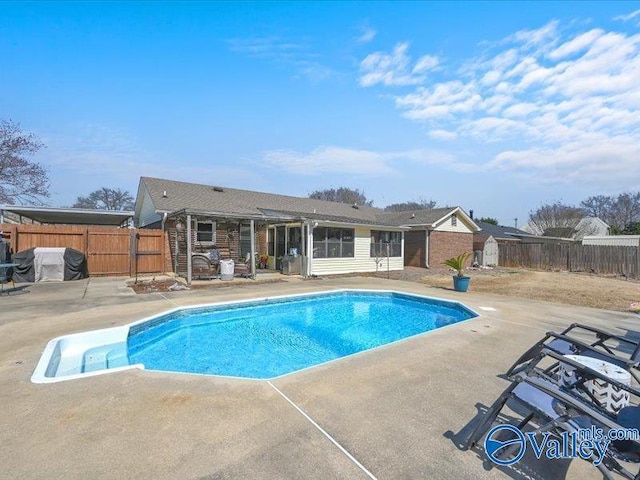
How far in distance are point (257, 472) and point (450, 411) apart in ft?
6.50

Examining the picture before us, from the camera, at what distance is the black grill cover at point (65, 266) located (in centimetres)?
1163

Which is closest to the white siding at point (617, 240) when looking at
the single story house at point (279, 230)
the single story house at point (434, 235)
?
the single story house at point (434, 235)

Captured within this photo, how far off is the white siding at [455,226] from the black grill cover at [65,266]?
1826 centimetres

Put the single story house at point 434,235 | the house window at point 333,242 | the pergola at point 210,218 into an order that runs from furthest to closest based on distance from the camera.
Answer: the single story house at point 434,235 → the house window at point 333,242 → the pergola at point 210,218

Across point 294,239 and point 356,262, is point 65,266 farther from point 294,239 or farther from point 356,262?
point 356,262

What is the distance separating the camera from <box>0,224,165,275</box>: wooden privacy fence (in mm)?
12445

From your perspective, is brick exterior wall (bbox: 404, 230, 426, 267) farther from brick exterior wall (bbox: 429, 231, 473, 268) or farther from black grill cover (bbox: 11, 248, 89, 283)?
black grill cover (bbox: 11, 248, 89, 283)

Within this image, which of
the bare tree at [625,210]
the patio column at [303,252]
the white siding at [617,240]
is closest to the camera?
the patio column at [303,252]

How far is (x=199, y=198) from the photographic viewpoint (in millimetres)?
17266

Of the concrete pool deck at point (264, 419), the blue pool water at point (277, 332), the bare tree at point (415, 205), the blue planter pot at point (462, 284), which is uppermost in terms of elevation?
the bare tree at point (415, 205)

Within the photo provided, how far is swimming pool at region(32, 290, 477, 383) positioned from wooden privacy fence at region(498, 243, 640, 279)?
A: 1440 cm

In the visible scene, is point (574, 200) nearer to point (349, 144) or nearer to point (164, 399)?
point (349, 144)

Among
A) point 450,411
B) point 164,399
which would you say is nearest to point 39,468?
point 164,399

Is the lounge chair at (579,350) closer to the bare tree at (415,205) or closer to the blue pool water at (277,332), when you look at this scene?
the blue pool water at (277,332)
